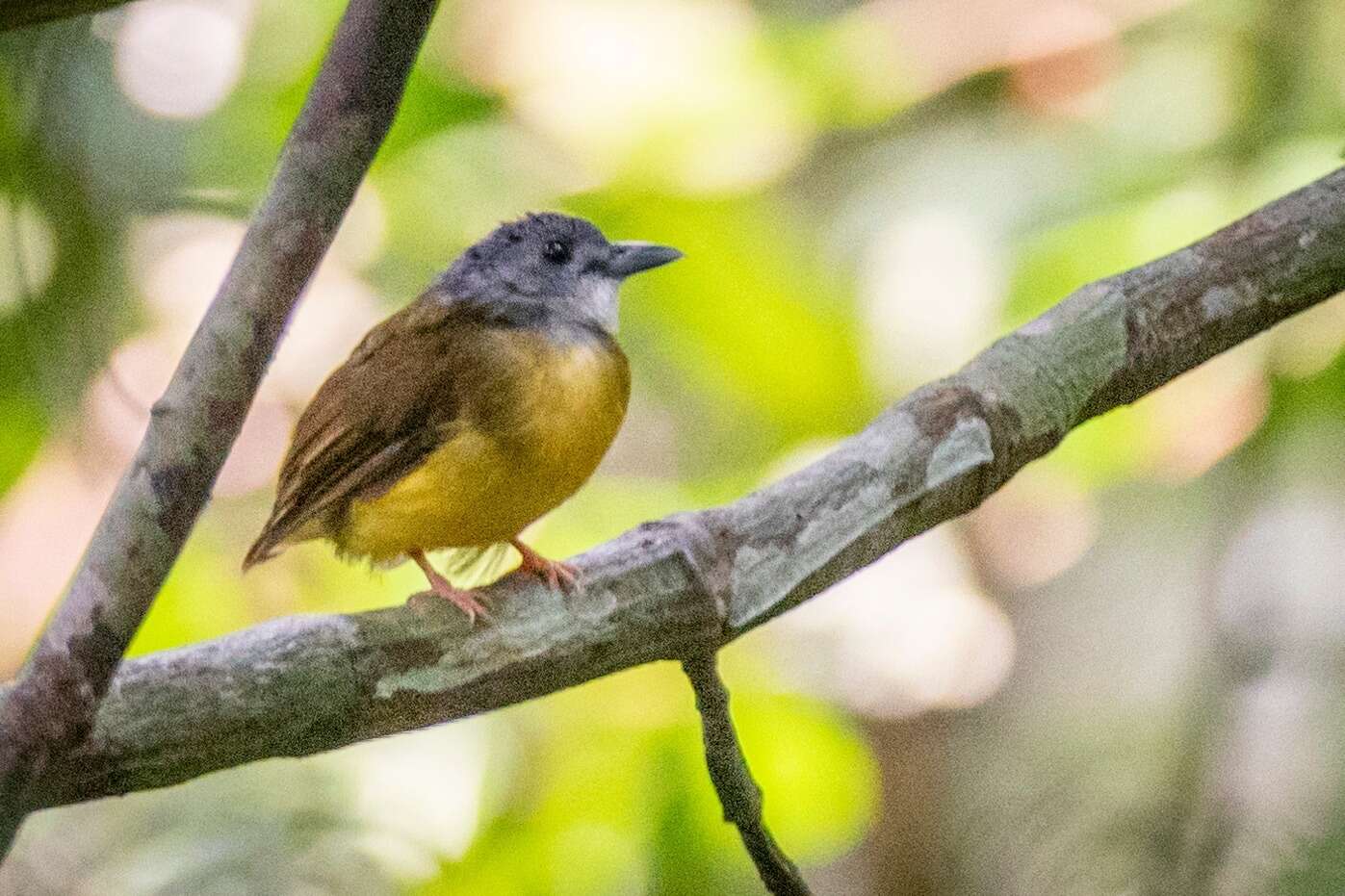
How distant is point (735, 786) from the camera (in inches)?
71.2

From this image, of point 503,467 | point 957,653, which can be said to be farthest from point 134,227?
point 957,653

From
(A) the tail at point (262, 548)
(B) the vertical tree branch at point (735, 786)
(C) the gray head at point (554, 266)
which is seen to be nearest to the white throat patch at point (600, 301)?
(C) the gray head at point (554, 266)

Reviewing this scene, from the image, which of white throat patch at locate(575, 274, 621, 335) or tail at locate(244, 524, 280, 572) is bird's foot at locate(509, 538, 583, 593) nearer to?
tail at locate(244, 524, 280, 572)

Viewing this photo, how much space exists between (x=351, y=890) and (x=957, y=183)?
1951 mm

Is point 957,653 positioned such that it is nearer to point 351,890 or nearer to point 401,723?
point 351,890

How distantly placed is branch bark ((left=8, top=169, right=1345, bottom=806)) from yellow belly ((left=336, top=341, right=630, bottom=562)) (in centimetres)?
25

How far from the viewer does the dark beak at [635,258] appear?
8.96 feet

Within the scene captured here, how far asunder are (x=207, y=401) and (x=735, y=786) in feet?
2.73

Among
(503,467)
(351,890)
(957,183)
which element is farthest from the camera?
(957,183)

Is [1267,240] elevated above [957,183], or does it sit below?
above

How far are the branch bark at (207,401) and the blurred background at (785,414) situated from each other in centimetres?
93

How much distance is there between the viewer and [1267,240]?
2107 millimetres

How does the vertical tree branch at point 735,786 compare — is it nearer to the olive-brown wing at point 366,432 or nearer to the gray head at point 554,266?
the olive-brown wing at point 366,432

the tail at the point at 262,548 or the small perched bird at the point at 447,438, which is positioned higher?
the small perched bird at the point at 447,438
